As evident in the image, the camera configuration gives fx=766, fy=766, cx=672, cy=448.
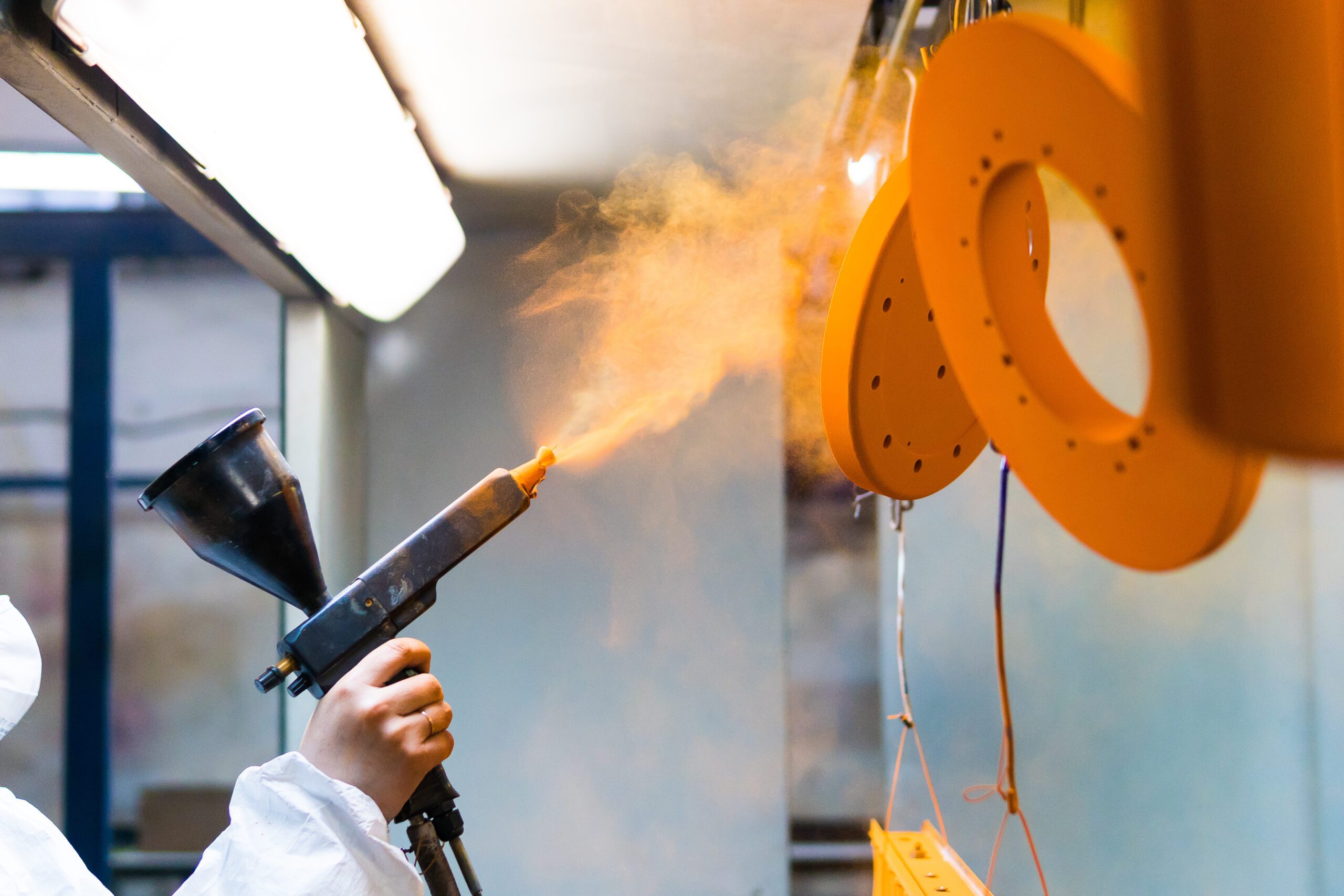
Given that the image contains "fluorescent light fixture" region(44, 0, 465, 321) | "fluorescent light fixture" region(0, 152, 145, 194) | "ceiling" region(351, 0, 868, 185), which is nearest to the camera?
"fluorescent light fixture" region(44, 0, 465, 321)

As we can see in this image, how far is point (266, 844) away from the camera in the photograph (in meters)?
0.76

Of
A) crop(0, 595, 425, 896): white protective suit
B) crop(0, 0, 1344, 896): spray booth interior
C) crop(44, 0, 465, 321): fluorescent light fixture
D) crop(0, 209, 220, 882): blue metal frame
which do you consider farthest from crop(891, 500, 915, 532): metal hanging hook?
crop(0, 209, 220, 882): blue metal frame

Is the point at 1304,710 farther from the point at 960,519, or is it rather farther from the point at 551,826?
the point at 551,826

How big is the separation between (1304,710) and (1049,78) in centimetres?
74

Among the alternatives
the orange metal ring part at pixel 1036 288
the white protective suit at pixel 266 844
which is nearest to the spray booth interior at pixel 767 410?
the orange metal ring part at pixel 1036 288

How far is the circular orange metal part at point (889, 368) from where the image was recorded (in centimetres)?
57

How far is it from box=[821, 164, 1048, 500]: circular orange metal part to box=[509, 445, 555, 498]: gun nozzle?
468 millimetres

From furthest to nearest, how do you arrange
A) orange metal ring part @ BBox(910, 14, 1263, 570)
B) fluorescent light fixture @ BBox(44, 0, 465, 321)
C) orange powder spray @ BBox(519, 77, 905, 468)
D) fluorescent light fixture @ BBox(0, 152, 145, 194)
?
fluorescent light fixture @ BBox(0, 152, 145, 194)
orange powder spray @ BBox(519, 77, 905, 468)
fluorescent light fixture @ BBox(44, 0, 465, 321)
orange metal ring part @ BBox(910, 14, 1263, 570)

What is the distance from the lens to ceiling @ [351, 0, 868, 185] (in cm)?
116

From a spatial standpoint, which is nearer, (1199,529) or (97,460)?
(1199,529)

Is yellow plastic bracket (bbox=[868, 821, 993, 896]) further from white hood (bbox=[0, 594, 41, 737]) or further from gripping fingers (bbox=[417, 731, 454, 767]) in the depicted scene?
white hood (bbox=[0, 594, 41, 737])

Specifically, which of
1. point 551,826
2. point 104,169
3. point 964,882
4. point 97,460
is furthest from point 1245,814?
point 97,460

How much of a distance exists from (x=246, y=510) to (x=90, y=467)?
2.16 meters

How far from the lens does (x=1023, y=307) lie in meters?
0.36
